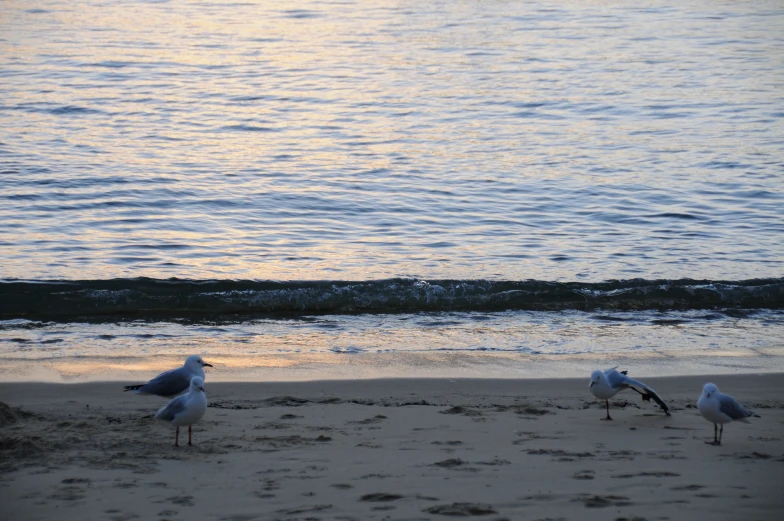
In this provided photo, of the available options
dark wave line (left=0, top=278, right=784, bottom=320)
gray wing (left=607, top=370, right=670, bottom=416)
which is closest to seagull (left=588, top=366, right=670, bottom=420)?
gray wing (left=607, top=370, right=670, bottom=416)

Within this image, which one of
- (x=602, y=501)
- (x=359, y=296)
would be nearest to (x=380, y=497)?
(x=602, y=501)

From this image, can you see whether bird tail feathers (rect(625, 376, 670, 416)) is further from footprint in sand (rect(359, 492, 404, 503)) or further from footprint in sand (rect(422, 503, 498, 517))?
footprint in sand (rect(359, 492, 404, 503))

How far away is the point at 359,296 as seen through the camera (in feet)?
33.7

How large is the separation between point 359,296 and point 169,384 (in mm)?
4087

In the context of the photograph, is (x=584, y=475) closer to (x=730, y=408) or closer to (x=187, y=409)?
(x=730, y=408)

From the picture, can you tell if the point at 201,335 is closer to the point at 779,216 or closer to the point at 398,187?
the point at 398,187

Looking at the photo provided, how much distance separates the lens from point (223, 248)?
12156mm

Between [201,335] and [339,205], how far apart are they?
5.56 meters

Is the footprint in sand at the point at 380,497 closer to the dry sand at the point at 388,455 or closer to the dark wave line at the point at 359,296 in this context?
the dry sand at the point at 388,455

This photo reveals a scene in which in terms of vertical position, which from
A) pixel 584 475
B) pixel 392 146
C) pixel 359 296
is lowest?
pixel 584 475

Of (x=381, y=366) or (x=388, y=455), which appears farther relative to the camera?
(x=381, y=366)

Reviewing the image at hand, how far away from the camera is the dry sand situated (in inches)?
191

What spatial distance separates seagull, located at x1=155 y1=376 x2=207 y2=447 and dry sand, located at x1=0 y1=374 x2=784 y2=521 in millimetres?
157

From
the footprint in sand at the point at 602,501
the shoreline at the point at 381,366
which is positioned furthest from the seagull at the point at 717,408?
the shoreline at the point at 381,366
